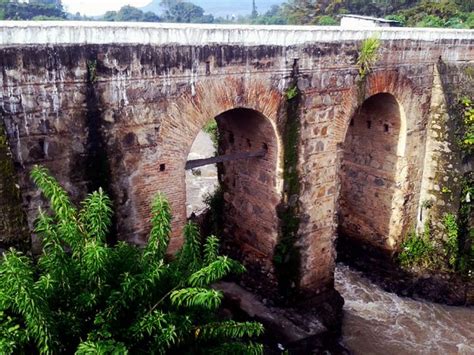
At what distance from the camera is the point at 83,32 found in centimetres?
543

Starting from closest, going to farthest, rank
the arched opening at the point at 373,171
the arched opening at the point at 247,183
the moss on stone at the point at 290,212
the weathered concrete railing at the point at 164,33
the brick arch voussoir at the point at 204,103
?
the weathered concrete railing at the point at 164,33 → the brick arch voussoir at the point at 204,103 → the moss on stone at the point at 290,212 → the arched opening at the point at 247,183 → the arched opening at the point at 373,171

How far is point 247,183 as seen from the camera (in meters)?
8.43

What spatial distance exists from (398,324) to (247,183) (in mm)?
3891

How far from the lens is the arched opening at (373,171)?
963cm

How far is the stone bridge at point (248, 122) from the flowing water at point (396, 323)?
0.93m

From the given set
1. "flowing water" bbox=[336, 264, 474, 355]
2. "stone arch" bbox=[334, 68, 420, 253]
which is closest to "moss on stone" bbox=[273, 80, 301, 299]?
"stone arch" bbox=[334, 68, 420, 253]

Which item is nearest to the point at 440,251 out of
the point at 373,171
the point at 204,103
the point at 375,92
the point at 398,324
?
the point at 398,324

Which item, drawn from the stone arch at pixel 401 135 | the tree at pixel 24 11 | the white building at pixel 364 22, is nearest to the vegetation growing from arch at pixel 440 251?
the stone arch at pixel 401 135

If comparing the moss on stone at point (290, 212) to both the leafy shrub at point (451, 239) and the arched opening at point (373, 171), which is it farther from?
the leafy shrub at point (451, 239)

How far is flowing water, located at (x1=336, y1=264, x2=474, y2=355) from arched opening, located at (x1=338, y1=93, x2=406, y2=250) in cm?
113

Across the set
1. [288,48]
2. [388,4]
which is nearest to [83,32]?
[288,48]

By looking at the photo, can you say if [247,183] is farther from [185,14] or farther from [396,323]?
[185,14]

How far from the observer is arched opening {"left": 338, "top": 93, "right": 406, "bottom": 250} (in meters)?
9.63

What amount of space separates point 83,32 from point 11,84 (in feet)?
3.08
